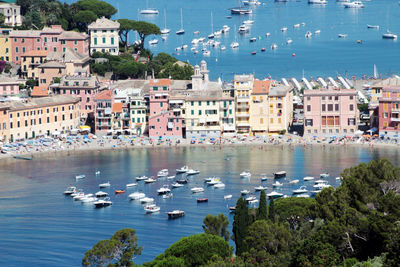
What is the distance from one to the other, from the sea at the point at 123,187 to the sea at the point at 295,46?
35909mm

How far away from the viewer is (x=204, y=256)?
4769 centimetres

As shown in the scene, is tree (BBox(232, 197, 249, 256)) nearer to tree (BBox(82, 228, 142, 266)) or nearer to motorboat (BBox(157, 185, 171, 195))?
tree (BBox(82, 228, 142, 266))

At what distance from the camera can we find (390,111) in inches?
3383

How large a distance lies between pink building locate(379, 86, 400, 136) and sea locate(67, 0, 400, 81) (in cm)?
3339

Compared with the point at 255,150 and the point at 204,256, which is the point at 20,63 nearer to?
the point at 255,150

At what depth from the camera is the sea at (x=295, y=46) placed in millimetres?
127375

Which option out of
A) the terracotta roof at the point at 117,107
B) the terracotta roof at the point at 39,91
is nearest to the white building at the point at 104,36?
the terracotta roof at the point at 39,91

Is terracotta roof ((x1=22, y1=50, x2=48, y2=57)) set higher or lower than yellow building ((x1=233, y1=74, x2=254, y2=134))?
higher

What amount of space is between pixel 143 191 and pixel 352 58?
72751 millimetres

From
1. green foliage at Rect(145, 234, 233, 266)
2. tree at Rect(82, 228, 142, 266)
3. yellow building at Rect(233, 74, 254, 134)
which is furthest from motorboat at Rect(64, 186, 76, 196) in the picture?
green foliage at Rect(145, 234, 233, 266)

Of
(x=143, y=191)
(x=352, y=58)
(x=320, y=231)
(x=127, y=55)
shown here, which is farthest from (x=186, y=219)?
(x=352, y=58)

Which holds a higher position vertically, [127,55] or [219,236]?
[127,55]

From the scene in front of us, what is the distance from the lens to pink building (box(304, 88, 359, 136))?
87938 mm

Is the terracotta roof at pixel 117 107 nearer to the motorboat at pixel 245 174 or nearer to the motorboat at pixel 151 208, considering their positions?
the motorboat at pixel 245 174
